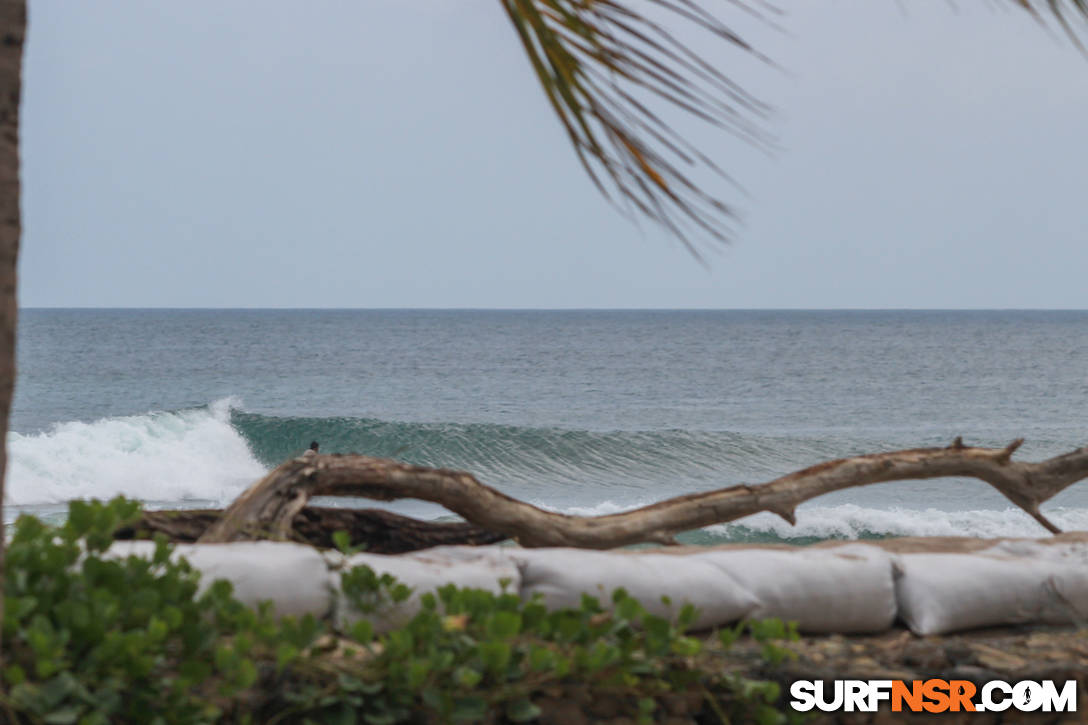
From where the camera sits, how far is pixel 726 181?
1268 mm

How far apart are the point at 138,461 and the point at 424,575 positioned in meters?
12.2

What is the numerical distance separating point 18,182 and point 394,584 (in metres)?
1.07

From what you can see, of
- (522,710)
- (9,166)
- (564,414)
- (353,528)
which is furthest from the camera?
(564,414)

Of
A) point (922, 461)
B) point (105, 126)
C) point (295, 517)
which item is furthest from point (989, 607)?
point (105, 126)

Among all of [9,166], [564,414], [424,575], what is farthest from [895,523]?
[564,414]

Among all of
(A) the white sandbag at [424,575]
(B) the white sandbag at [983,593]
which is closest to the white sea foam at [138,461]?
(A) the white sandbag at [424,575]

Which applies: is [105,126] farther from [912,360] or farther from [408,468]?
[408,468]

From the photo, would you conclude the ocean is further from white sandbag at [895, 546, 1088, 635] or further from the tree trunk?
the tree trunk

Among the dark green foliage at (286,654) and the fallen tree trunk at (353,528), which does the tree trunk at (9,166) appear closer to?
the dark green foliage at (286,654)

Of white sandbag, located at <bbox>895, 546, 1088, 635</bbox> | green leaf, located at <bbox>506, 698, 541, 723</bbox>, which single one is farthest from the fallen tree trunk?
white sandbag, located at <bbox>895, 546, 1088, 635</bbox>

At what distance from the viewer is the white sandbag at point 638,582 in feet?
7.01

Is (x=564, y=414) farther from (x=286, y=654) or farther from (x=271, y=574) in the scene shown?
(x=286, y=654)

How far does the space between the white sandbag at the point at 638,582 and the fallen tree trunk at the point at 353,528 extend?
27.1 inches

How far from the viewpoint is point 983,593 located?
2385 mm
